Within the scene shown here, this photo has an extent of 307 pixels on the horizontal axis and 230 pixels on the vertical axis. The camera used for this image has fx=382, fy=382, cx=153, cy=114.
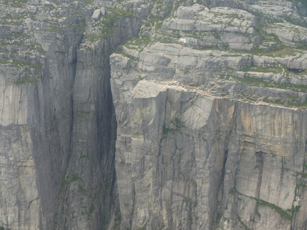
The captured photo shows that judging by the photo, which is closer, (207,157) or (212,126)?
(212,126)

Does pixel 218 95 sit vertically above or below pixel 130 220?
above

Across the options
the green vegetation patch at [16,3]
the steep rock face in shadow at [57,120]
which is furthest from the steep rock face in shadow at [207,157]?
the green vegetation patch at [16,3]

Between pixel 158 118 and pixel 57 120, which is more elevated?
pixel 158 118

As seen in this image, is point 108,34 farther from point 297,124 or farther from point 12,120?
point 297,124

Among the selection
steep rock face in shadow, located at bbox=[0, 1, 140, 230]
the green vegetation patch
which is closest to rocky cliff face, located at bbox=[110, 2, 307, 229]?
steep rock face in shadow, located at bbox=[0, 1, 140, 230]

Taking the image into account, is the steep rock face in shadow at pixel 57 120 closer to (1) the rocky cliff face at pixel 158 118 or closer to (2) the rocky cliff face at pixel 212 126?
(1) the rocky cliff face at pixel 158 118

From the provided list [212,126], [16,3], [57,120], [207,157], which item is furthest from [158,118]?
[16,3]

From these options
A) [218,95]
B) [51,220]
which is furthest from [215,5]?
[51,220]

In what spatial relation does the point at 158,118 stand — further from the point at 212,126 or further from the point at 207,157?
the point at 207,157
